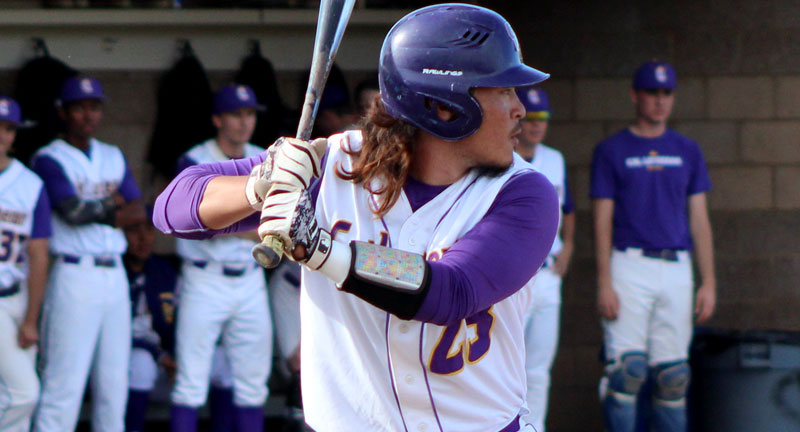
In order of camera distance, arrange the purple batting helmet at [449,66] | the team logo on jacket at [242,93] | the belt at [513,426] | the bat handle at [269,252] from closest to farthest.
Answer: the bat handle at [269,252]
the purple batting helmet at [449,66]
the belt at [513,426]
the team logo on jacket at [242,93]

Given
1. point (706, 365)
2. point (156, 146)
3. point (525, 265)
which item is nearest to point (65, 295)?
point (156, 146)

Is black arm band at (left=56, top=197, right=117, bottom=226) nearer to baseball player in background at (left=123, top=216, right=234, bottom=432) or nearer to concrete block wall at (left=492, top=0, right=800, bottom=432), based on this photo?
baseball player in background at (left=123, top=216, right=234, bottom=432)

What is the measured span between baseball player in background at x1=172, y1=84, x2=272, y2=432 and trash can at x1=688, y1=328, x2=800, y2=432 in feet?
6.84

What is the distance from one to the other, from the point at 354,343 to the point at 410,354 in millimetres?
113

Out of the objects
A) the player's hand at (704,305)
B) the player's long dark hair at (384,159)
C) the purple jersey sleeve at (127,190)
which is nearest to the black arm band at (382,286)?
the player's long dark hair at (384,159)

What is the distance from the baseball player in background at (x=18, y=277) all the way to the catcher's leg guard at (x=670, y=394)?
2.81m

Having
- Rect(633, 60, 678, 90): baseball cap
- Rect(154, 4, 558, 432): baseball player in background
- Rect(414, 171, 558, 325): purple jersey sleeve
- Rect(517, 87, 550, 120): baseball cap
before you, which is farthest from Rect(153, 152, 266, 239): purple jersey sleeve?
Rect(633, 60, 678, 90): baseball cap

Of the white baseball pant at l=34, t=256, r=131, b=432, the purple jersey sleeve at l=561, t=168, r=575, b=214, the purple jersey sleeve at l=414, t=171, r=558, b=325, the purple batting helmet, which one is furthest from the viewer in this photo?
the purple jersey sleeve at l=561, t=168, r=575, b=214

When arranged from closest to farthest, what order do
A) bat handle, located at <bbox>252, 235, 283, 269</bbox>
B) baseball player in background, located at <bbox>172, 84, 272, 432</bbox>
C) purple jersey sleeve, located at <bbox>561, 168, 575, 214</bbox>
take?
1. bat handle, located at <bbox>252, 235, 283, 269</bbox>
2. baseball player in background, located at <bbox>172, 84, 272, 432</bbox>
3. purple jersey sleeve, located at <bbox>561, 168, 575, 214</bbox>

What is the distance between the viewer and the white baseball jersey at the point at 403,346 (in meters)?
2.01

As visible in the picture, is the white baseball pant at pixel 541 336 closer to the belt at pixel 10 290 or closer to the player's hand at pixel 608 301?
the player's hand at pixel 608 301

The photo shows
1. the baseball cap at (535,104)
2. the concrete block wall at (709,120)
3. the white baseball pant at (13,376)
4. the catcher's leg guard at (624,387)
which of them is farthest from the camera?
the concrete block wall at (709,120)

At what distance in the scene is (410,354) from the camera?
2008mm

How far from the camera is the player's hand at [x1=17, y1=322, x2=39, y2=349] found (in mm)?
4633
